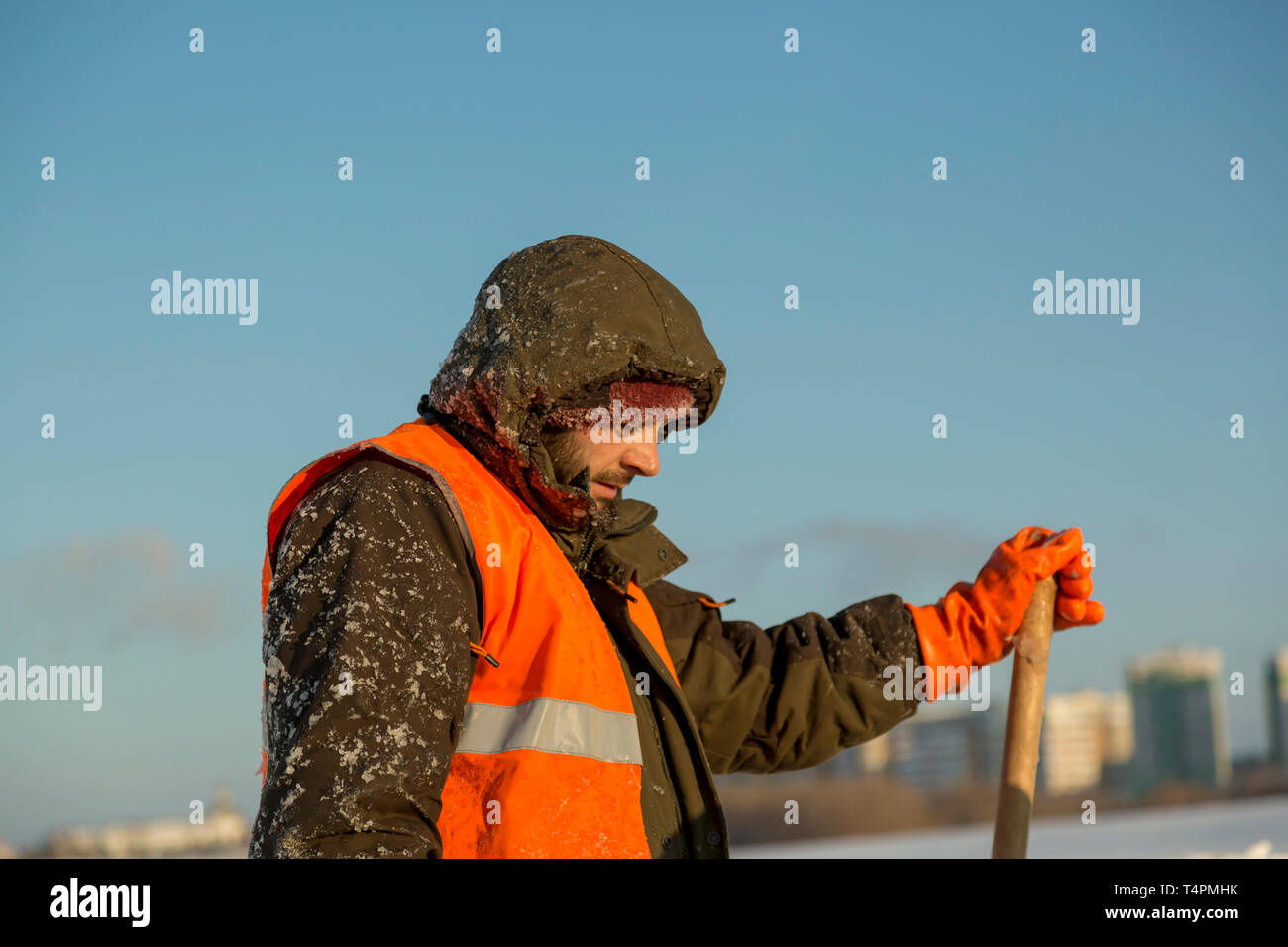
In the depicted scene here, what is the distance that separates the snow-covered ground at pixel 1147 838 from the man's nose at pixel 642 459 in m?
3.06

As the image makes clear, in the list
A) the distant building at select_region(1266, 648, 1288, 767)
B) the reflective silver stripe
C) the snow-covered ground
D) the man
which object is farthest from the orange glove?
the distant building at select_region(1266, 648, 1288, 767)

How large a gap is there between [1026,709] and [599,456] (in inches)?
58.6

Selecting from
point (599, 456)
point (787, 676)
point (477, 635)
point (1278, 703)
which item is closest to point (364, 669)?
point (477, 635)

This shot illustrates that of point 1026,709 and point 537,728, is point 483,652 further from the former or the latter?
point 1026,709

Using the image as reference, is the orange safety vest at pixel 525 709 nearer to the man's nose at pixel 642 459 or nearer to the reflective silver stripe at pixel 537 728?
the reflective silver stripe at pixel 537 728

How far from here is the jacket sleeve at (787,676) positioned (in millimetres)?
3576

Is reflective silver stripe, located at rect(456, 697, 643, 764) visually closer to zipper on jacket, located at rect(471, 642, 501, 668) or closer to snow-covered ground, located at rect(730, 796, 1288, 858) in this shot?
zipper on jacket, located at rect(471, 642, 501, 668)

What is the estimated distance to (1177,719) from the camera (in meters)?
130

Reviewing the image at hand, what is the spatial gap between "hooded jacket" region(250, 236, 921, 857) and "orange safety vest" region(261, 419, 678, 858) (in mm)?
87

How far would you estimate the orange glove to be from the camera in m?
3.60

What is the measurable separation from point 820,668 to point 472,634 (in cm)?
153

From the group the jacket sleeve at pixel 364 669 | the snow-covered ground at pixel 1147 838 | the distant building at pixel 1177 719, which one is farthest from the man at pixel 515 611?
the distant building at pixel 1177 719

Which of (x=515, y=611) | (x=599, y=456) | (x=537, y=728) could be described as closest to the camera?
(x=537, y=728)
